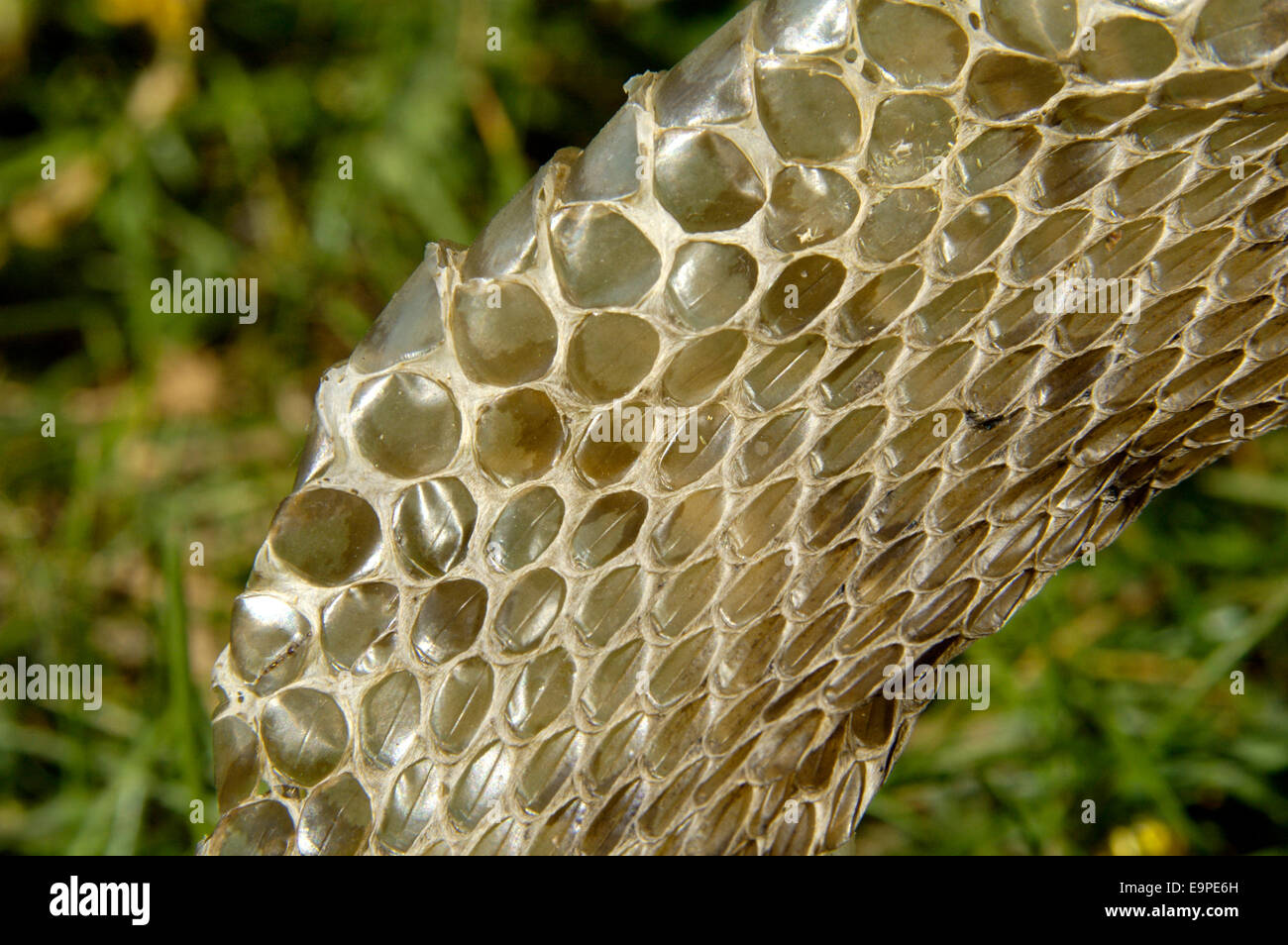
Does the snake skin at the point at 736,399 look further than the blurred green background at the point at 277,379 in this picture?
No

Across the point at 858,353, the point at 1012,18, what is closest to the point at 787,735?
the point at 858,353

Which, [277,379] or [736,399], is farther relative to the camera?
[277,379]

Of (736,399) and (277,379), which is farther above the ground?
(277,379)

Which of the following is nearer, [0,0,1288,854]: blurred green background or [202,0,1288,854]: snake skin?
[202,0,1288,854]: snake skin

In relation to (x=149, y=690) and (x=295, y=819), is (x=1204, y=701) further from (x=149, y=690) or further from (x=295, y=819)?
(x=149, y=690)
